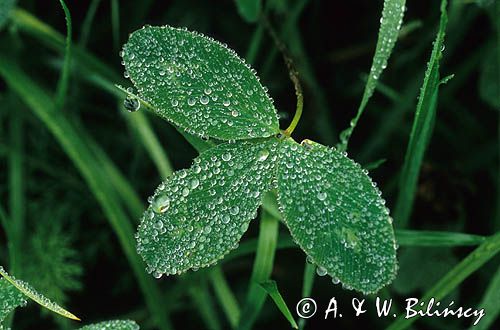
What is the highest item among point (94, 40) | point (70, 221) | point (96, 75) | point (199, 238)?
point (94, 40)

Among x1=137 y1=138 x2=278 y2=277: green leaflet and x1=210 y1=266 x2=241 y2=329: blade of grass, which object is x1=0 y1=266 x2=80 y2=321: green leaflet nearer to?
x1=137 y1=138 x2=278 y2=277: green leaflet

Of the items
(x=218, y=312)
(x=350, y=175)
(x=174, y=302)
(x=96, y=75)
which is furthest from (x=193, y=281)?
(x=350, y=175)

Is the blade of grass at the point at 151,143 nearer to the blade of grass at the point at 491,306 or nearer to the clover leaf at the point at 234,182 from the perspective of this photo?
the clover leaf at the point at 234,182

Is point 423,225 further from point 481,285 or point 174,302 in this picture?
point 174,302

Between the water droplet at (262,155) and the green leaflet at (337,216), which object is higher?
the water droplet at (262,155)

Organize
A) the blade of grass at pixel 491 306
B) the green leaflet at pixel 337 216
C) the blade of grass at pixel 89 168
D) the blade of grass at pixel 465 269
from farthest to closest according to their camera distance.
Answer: the blade of grass at pixel 89 168 < the blade of grass at pixel 491 306 < the blade of grass at pixel 465 269 < the green leaflet at pixel 337 216

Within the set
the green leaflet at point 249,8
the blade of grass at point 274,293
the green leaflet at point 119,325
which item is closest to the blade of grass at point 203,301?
the blade of grass at point 274,293
